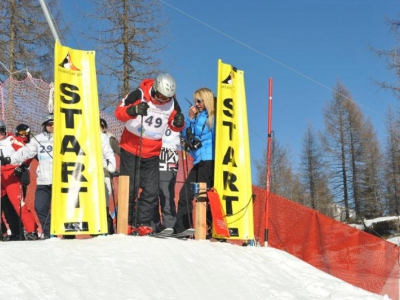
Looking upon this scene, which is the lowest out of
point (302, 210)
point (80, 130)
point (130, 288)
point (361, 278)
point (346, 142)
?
point (361, 278)

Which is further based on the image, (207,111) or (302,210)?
(302,210)

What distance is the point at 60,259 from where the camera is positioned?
4.46m

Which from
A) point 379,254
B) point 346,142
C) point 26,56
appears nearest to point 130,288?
point 379,254

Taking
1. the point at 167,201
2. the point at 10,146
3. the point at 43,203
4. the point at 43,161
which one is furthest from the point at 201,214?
the point at 10,146

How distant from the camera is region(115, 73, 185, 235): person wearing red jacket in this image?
637 cm


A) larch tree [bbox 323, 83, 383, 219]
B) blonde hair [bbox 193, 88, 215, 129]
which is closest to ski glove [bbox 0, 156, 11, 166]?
blonde hair [bbox 193, 88, 215, 129]

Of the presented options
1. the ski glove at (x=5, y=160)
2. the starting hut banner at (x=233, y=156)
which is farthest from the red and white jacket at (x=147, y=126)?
the ski glove at (x=5, y=160)

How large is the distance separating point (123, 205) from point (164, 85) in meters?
1.53

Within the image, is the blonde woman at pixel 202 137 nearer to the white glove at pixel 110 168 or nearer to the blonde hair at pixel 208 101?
the blonde hair at pixel 208 101

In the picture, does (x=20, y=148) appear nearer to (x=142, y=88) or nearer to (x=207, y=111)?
(x=142, y=88)

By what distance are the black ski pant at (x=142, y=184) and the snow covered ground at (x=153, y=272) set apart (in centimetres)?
78

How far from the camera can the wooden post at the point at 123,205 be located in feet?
19.3

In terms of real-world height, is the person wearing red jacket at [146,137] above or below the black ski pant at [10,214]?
above

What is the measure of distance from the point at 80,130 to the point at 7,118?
6851mm
